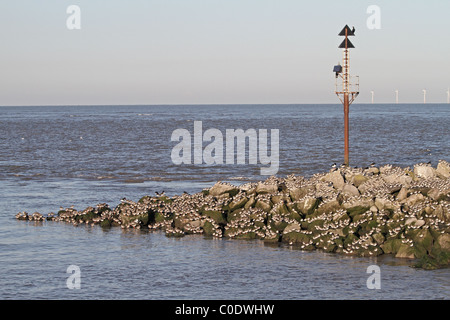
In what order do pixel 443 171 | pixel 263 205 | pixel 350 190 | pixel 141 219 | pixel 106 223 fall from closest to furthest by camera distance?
pixel 263 205
pixel 350 190
pixel 141 219
pixel 106 223
pixel 443 171

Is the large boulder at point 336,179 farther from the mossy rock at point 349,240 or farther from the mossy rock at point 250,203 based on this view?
the mossy rock at point 349,240

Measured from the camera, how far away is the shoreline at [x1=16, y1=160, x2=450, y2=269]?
20.4 m

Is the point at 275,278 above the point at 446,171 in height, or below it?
below

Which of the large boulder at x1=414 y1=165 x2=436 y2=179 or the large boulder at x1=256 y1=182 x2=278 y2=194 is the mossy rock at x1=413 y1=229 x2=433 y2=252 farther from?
the large boulder at x1=414 y1=165 x2=436 y2=179

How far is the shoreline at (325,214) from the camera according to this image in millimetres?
20438

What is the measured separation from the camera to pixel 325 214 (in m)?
22.5

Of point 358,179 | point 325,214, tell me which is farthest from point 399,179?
point 325,214

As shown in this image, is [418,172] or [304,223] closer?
[304,223]

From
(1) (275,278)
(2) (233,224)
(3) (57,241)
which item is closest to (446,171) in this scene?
(2) (233,224)

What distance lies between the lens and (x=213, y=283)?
57.6ft

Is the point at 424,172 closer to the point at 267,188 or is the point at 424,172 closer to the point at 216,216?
the point at 267,188
